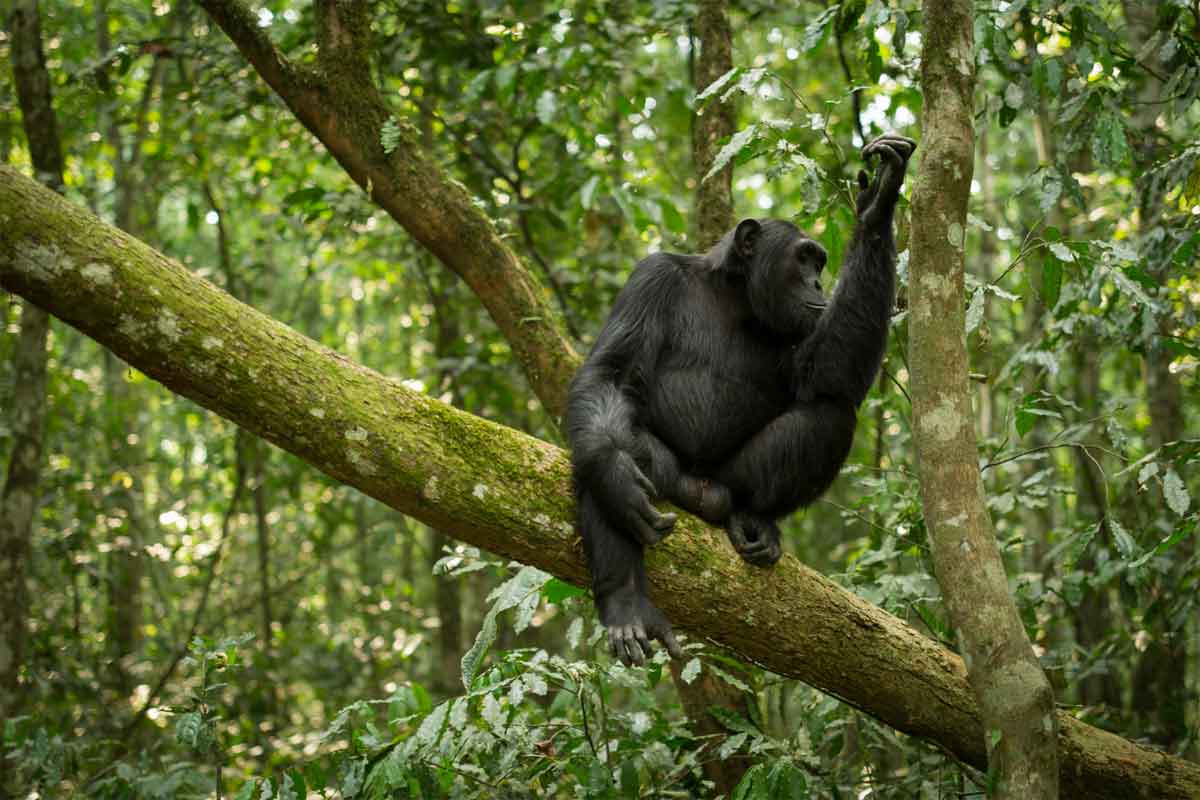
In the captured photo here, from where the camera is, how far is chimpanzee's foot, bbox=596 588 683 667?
12.9ft

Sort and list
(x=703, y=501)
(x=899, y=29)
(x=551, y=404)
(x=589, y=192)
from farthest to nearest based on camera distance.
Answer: (x=589, y=192) → (x=551, y=404) → (x=899, y=29) → (x=703, y=501)

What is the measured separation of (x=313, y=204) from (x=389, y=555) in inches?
355

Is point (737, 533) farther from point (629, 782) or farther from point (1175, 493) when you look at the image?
point (1175, 493)

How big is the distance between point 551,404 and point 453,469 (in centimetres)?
208

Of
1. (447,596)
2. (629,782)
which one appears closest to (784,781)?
(629,782)

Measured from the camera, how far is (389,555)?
15125mm

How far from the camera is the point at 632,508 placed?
3.94 metres

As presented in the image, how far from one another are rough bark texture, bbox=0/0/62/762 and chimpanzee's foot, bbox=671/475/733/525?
4737 mm

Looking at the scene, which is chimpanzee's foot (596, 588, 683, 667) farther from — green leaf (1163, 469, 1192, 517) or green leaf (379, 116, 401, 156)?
green leaf (379, 116, 401, 156)

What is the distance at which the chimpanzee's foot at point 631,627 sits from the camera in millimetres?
3939

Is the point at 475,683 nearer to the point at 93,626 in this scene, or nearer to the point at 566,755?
the point at 566,755

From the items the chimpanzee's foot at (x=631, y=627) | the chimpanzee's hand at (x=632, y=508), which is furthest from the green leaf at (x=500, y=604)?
the chimpanzee's hand at (x=632, y=508)

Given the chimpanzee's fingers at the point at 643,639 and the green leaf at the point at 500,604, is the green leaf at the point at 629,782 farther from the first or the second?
the chimpanzee's fingers at the point at 643,639

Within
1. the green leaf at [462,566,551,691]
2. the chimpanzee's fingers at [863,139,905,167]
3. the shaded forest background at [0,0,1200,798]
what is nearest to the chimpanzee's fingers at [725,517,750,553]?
the shaded forest background at [0,0,1200,798]
